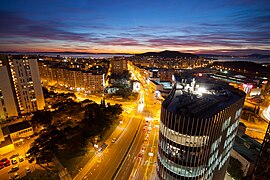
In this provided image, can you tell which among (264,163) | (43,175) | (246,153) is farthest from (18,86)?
(246,153)

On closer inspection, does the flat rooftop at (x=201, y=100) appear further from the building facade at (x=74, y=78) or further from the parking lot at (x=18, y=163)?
the building facade at (x=74, y=78)

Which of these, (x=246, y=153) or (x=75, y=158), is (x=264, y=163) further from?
(x=75, y=158)

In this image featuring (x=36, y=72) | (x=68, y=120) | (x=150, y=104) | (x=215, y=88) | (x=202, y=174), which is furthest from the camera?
(x=150, y=104)

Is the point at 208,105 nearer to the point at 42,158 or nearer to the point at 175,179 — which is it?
the point at 175,179

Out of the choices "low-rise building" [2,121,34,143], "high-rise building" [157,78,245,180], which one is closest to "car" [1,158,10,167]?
"low-rise building" [2,121,34,143]

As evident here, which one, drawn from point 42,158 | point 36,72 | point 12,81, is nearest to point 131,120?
point 42,158

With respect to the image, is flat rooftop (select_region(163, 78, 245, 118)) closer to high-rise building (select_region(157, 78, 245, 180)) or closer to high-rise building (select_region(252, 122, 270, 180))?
high-rise building (select_region(157, 78, 245, 180))

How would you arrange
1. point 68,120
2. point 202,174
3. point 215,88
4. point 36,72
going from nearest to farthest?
point 202,174 → point 215,88 → point 68,120 → point 36,72
